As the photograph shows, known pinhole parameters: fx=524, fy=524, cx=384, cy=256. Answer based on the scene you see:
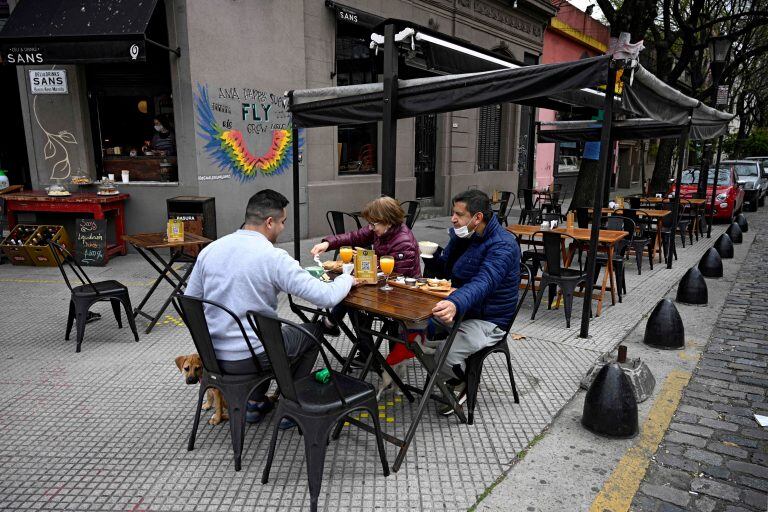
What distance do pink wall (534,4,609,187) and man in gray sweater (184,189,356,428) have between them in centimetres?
1779

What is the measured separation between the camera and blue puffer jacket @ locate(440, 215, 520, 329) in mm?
3441

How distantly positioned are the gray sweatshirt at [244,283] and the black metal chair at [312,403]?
0.84 ft

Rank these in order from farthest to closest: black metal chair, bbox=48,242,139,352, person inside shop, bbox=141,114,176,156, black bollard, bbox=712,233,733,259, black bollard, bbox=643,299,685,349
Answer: black bollard, bbox=712,233,733,259 < person inside shop, bbox=141,114,176,156 < black bollard, bbox=643,299,685,349 < black metal chair, bbox=48,242,139,352

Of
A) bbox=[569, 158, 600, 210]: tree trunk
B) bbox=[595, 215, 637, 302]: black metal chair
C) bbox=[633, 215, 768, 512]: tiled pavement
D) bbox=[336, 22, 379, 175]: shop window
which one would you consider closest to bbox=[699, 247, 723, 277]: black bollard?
bbox=[595, 215, 637, 302]: black metal chair

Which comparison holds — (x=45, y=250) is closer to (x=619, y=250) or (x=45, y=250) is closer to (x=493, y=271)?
(x=493, y=271)

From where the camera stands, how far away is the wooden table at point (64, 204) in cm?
805

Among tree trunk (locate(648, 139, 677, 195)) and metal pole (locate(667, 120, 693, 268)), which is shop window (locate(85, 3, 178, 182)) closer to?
metal pole (locate(667, 120, 693, 268))

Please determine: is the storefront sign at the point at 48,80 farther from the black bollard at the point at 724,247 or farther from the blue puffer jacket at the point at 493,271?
the black bollard at the point at 724,247

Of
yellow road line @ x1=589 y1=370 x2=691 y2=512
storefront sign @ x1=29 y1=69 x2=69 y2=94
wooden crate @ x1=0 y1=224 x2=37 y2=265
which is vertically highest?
storefront sign @ x1=29 y1=69 x2=69 y2=94

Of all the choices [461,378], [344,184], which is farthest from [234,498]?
[344,184]

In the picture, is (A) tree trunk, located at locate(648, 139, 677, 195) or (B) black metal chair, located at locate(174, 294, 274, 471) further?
(A) tree trunk, located at locate(648, 139, 677, 195)

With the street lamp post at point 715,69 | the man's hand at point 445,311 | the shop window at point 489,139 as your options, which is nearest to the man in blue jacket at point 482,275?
the man's hand at point 445,311

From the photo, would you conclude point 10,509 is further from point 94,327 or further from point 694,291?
point 694,291

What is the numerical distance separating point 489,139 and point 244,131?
32.4 feet
